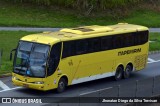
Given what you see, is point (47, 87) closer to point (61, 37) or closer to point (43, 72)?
point (43, 72)

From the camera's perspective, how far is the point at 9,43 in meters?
34.0

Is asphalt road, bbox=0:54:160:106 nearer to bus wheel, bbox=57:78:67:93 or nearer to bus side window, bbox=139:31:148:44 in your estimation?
→ bus wheel, bbox=57:78:67:93

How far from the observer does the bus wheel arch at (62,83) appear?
22.6 m

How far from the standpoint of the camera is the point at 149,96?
2050 cm

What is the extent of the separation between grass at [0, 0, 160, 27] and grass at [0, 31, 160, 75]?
602cm

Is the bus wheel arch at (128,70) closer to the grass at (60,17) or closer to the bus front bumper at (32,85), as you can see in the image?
the bus front bumper at (32,85)

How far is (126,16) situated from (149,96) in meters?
36.2

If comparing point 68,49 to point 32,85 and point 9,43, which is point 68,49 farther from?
point 9,43

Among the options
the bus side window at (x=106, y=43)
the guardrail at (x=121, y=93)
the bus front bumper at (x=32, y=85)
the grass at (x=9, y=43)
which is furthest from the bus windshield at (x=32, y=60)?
the guardrail at (x=121, y=93)

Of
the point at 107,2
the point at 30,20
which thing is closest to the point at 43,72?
the point at 30,20

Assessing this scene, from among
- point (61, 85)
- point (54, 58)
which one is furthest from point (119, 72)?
point (54, 58)

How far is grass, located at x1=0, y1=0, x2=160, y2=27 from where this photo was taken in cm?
4716

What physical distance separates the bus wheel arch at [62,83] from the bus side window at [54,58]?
32.3 inches

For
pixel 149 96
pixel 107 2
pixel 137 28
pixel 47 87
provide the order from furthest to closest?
1. pixel 107 2
2. pixel 137 28
3. pixel 47 87
4. pixel 149 96
